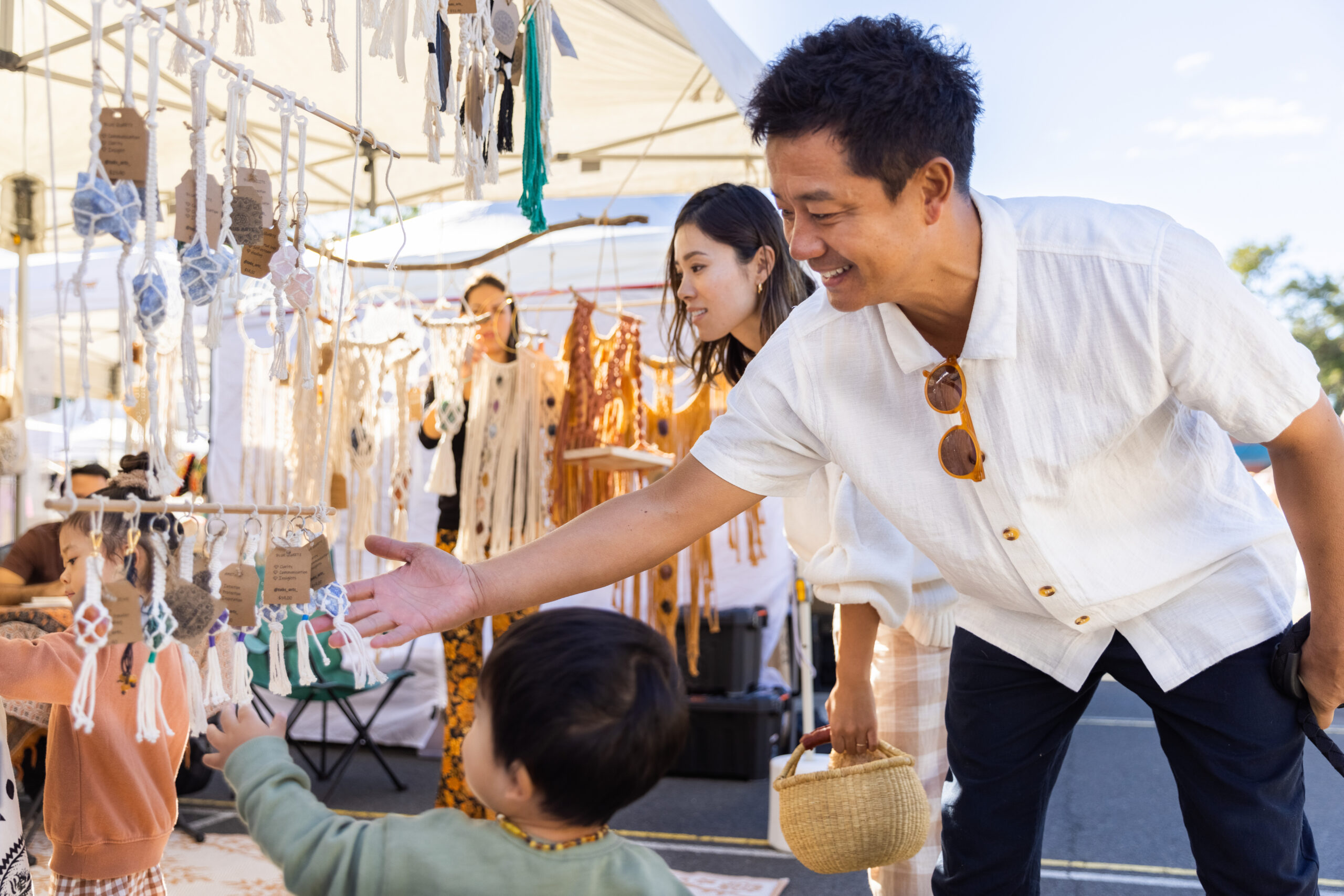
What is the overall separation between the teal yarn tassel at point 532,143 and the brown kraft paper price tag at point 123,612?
101 centimetres

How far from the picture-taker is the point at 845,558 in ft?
6.36

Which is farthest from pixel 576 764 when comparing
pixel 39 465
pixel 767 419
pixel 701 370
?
pixel 39 465

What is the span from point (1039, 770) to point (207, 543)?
120cm

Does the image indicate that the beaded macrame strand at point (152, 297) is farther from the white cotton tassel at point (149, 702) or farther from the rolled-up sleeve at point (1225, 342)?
the rolled-up sleeve at point (1225, 342)

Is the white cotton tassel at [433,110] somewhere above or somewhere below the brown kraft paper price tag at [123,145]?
above

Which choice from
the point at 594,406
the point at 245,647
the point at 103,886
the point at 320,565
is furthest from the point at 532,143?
the point at 594,406

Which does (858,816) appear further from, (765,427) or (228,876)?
(228,876)

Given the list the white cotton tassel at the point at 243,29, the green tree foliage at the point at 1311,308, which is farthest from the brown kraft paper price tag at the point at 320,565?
the green tree foliage at the point at 1311,308

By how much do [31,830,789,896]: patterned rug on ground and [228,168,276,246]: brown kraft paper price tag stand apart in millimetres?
2365

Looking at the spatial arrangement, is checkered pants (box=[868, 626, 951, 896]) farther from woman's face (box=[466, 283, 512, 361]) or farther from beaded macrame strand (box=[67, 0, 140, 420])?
woman's face (box=[466, 283, 512, 361])

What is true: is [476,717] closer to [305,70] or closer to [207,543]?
[207,543]

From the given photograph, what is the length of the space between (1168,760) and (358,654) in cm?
111

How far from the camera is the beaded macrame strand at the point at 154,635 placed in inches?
43.1

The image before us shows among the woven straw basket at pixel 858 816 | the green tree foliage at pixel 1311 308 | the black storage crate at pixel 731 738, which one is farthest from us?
the green tree foliage at pixel 1311 308
